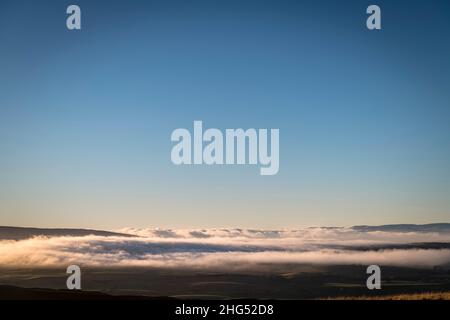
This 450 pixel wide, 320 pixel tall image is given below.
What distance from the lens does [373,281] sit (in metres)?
15.1
